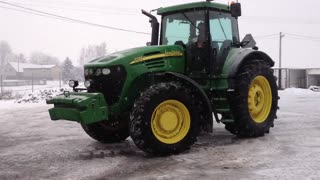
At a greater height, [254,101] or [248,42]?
[248,42]

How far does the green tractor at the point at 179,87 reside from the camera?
6.66 m

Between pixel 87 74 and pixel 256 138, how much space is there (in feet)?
10.8

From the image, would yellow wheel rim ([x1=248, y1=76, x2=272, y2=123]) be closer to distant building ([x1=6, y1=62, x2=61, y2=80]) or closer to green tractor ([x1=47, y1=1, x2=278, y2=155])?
green tractor ([x1=47, y1=1, x2=278, y2=155])

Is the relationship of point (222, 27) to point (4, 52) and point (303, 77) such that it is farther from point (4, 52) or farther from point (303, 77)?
point (4, 52)

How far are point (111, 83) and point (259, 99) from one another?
3.18 metres

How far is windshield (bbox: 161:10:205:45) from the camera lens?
8.09 meters

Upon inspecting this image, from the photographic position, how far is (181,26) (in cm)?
838

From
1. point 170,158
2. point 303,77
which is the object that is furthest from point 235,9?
point 303,77

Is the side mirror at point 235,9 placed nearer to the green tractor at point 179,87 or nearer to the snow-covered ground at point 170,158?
the green tractor at point 179,87

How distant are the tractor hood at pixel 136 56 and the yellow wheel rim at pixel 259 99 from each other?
5.98ft

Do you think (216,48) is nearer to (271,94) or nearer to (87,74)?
(271,94)

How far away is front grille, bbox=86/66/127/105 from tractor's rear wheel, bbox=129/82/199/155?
0.58 metres

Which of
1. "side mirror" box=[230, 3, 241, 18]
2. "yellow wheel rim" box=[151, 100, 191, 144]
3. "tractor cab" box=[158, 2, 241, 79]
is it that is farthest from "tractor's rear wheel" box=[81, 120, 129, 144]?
"side mirror" box=[230, 3, 241, 18]

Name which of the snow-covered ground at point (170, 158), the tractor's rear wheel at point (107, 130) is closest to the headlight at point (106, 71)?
the tractor's rear wheel at point (107, 130)
